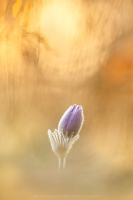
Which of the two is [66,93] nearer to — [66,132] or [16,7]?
[66,132]

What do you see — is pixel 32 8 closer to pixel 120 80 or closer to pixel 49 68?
pixel 49 68

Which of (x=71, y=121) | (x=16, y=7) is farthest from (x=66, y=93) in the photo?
(x=16, y=7)

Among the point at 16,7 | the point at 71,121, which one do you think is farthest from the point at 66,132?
the point at 16,7

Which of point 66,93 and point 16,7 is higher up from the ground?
point 16,7

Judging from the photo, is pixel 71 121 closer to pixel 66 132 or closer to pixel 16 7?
pixel 66 132

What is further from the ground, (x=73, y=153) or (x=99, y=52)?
(x=99, y=52)

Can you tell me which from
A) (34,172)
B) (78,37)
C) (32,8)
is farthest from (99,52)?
(34,172)

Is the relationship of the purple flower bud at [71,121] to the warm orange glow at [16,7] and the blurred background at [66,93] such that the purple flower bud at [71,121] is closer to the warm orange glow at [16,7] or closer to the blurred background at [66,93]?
the blurred background at [66,93]
